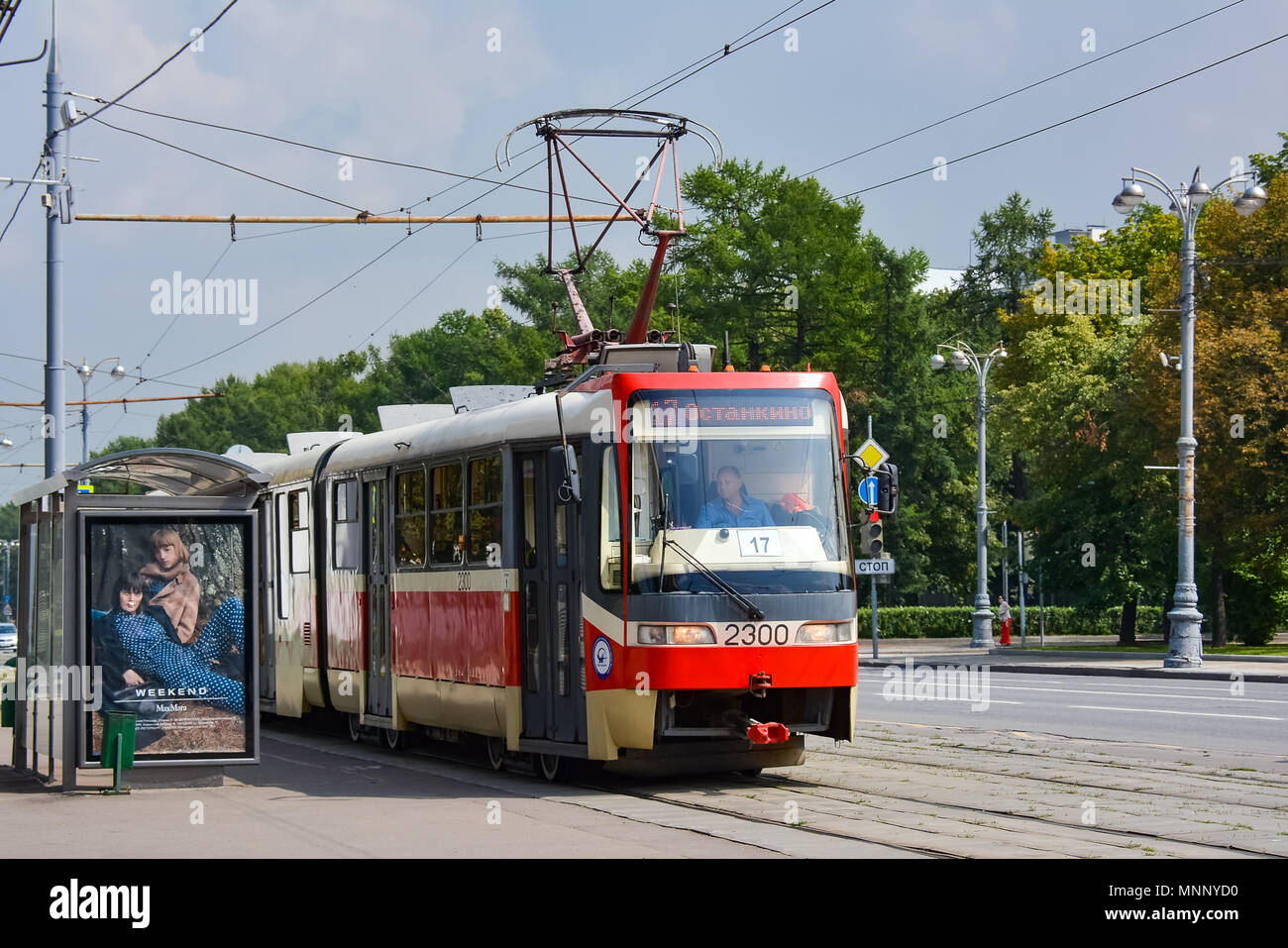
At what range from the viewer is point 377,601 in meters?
18.0

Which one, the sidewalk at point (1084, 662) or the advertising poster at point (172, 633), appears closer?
the advertising poster at point (172, 633)

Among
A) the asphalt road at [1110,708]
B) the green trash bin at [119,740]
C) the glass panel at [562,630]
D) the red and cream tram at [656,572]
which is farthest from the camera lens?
the asphalt road at [1110,708]

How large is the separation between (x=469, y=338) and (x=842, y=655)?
70.7m

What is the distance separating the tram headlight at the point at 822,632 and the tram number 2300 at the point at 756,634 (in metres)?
0.14

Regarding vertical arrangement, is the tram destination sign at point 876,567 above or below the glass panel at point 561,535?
below

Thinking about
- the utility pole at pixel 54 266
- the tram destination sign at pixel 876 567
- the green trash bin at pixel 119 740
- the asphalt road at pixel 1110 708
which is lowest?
the asphalt road at pixel 1110 708

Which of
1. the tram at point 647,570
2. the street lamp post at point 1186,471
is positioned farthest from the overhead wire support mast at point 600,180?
the street lamp post at point 1186,471

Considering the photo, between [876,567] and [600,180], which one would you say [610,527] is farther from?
[876,567]

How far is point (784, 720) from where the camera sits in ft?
44.9

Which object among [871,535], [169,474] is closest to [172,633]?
[169,474]

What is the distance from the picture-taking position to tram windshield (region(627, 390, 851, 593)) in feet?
43.7

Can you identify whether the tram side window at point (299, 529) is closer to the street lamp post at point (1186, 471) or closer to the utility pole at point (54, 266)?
the utility pole at point (54, 266)

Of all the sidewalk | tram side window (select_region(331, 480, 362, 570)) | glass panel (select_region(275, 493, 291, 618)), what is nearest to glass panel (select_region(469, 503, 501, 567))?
tram side window (select_region(331, 480, 362, 570))

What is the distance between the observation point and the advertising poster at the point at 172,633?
45.2 feet
